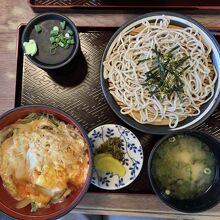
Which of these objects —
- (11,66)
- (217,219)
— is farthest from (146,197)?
(11,66)

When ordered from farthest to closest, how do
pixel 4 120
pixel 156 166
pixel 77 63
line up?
1. pixel 77 63
2. pixel 156 166
3. pixel 4 120

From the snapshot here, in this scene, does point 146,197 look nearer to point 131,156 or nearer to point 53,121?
point 131,156

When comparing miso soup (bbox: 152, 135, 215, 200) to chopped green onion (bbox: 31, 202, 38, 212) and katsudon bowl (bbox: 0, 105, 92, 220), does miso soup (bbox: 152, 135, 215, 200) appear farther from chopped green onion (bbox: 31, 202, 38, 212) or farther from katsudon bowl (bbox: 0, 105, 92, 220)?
chopped green onion (bbox: 31, 202, 38, 212)

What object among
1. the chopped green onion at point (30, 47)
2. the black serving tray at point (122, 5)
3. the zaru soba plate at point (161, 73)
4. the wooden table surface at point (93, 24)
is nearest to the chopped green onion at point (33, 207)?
the wooden table surface at point (93, 24)

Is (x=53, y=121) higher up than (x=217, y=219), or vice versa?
(x=53, y=121)

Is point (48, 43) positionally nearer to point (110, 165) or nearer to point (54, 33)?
point (54, 33)

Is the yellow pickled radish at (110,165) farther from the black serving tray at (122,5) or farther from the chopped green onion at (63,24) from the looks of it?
the black serving tray at (122,5)
